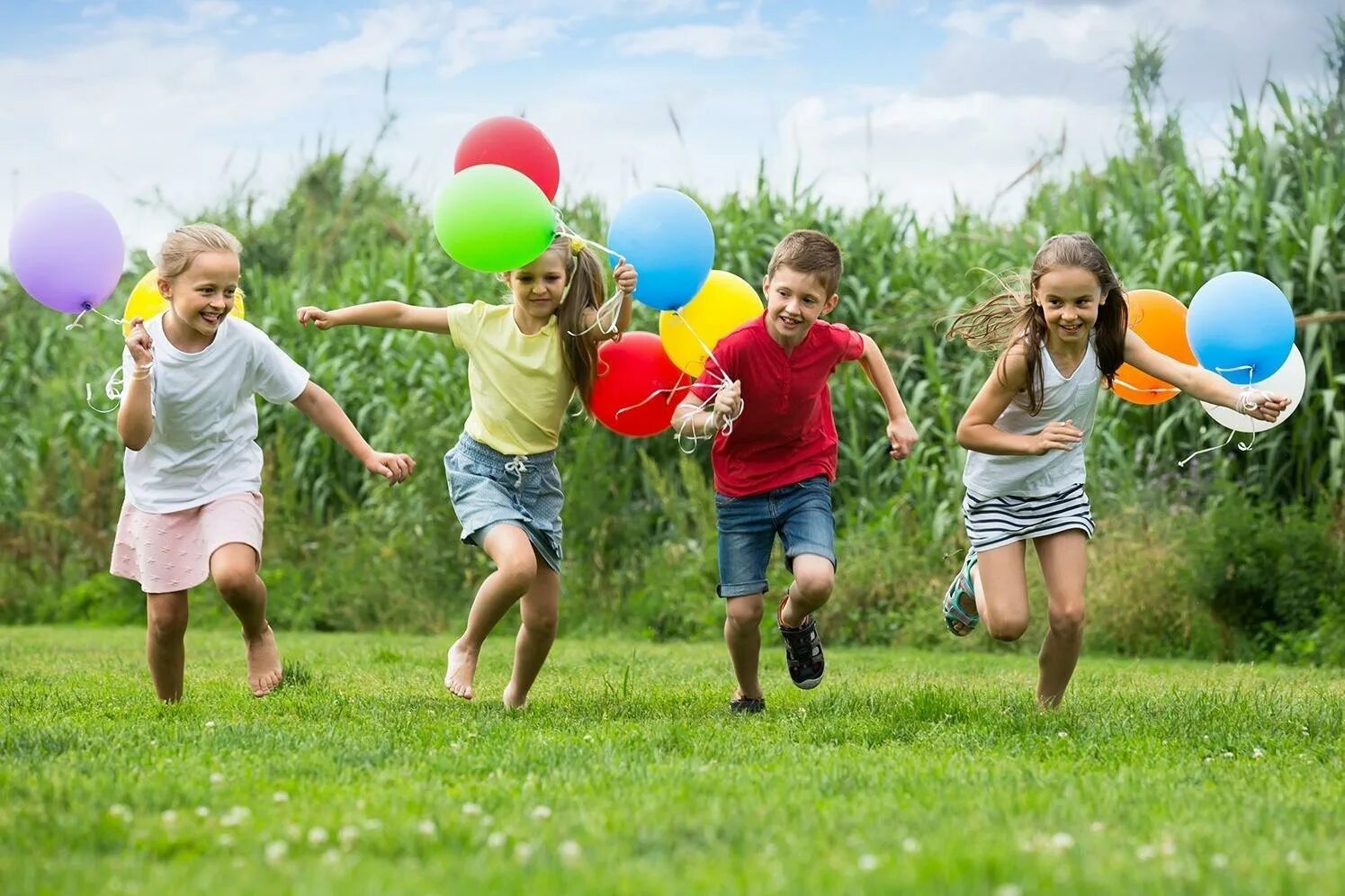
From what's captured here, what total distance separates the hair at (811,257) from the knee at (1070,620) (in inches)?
55.7

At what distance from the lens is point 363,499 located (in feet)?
40.4

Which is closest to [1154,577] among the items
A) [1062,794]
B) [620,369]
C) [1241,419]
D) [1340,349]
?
[1340,349]

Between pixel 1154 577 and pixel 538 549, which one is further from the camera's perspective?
pixel 1154 577

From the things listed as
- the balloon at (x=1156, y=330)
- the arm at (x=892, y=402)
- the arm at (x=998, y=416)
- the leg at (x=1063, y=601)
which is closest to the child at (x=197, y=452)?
the arm at (x=892, y=402)

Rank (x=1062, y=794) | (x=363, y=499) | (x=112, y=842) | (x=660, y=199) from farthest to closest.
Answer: (x=363, y=499) < (x=660, y=199) < (x=1062, y=794) < (x=112, y=842)

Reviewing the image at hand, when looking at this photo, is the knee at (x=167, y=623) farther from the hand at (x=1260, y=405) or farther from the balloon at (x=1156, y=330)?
the hand at (x=1260, y=405)

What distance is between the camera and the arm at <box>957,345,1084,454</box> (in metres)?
5.23

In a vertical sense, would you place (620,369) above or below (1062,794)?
above

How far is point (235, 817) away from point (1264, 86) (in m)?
9.09

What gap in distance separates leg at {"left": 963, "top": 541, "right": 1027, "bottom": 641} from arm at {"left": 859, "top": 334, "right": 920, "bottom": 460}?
1.67ft

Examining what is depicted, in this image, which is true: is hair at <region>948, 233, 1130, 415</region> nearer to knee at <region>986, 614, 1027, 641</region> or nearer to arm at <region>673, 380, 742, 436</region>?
knee at <region>986, 614, 1027, 641</region>

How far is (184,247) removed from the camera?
538cm

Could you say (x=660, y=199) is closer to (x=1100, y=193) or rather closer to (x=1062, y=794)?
(x=1062, y=794)

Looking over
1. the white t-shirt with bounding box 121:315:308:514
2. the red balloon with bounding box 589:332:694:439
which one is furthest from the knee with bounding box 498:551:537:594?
the white t-shirt with bounding box 121:315:308:514
